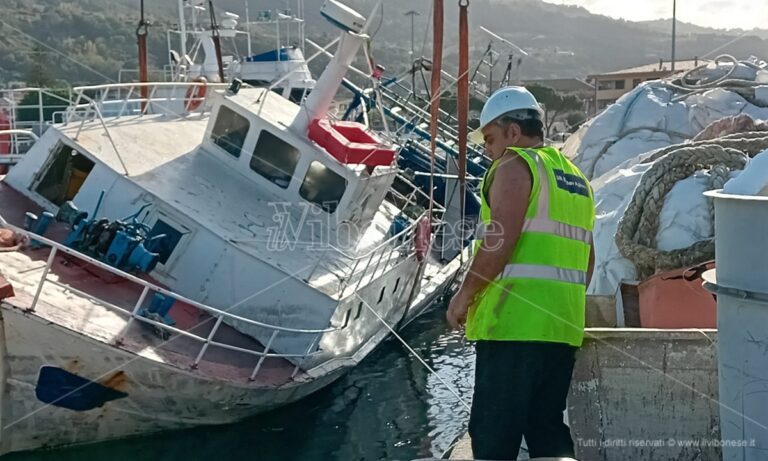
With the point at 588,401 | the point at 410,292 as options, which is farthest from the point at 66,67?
the point at 588,401

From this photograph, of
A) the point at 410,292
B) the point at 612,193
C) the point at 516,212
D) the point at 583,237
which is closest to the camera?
the point at 516,212

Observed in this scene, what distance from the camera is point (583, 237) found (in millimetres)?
3535

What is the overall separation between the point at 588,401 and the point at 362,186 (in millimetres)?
5005

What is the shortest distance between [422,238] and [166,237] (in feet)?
12.5

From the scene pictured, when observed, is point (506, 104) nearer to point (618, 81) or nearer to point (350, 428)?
point (350, 428)

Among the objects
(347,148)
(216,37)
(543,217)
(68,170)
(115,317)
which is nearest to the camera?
(543,217)

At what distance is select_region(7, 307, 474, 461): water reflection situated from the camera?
701 cm

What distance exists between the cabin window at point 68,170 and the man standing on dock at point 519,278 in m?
6.07

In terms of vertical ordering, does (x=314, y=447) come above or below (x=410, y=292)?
below

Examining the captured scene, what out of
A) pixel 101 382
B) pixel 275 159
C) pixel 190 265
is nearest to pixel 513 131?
pixel 101 382

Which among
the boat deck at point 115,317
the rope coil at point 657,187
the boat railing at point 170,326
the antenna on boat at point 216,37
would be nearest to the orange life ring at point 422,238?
the boat railing at point 170,326

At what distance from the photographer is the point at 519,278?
3371mm

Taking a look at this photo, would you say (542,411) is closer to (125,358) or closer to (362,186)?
(125,358)

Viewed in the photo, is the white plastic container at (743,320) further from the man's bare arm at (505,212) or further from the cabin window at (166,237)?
the cabin window at (166,237)
